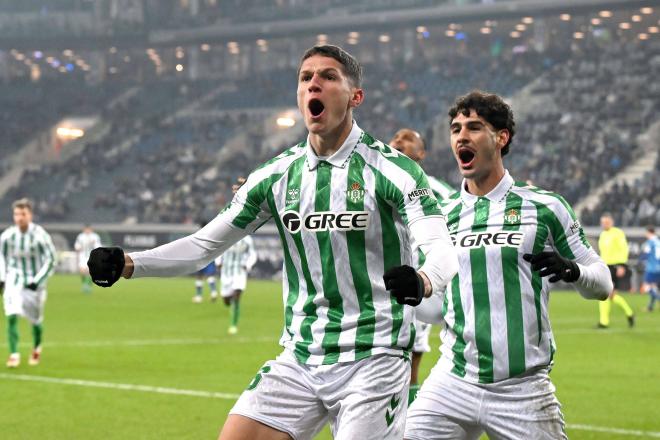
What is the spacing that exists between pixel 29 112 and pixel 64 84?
3261 mm

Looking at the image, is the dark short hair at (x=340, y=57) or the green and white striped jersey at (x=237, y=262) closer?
the dark short hair at (x=340, y=57)

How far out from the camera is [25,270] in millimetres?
16594

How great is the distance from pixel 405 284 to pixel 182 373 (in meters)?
11.5

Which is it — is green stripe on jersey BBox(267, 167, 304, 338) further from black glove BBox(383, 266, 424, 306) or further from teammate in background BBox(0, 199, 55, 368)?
teammate in background BBox(0, 199, 55, 368)

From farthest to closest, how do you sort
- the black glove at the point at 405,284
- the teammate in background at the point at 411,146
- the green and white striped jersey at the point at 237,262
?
the green and white striped jersey at the point at 237,262
the teammate in background at the point at 411,146
the black glove at the point at 405,284

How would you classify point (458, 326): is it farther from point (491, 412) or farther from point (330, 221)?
point (330, 221)

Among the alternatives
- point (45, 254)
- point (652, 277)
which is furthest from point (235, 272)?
point (652, 277)

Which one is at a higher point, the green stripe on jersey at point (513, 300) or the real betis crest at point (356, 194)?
the real betis crest at point (356, 194)

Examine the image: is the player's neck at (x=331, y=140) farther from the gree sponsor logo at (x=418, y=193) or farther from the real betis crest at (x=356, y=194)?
the gree sponsor logo at (x=418, y=193)

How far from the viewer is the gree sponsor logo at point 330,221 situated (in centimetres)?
492

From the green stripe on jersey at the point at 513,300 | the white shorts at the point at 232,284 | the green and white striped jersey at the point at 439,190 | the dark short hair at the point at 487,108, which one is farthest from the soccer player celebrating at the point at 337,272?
the white shorts at the point at 232,284

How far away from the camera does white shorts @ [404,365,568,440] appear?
567 centimetres

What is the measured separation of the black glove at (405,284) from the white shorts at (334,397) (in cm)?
83

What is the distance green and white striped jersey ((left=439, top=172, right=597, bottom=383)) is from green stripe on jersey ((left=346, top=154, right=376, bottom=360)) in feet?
3.48
